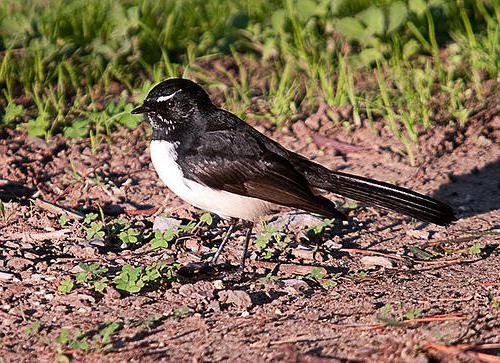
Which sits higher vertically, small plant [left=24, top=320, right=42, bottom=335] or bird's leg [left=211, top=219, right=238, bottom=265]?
small plant [left=24, top=320, right=42, bottom=335]

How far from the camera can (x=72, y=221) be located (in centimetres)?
641

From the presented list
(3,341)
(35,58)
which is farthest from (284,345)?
(35,58)

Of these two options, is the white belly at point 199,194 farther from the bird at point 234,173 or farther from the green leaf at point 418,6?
the green leaf at point 418,6

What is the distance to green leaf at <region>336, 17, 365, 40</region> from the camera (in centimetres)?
875

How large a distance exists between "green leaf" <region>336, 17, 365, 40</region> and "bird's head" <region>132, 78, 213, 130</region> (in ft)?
9.77

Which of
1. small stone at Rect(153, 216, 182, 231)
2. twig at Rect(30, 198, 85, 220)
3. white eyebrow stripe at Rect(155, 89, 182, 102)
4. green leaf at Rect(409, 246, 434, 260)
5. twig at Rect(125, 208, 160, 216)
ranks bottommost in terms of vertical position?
twig at Rect(125, 208, 160, 216)

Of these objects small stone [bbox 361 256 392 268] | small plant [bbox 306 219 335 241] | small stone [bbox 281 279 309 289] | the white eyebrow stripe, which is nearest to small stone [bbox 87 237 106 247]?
the white eyebrow stripe

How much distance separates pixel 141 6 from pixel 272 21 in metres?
1.42

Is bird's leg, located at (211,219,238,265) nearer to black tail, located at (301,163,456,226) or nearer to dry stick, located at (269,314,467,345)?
black tail, located at (301,163,456,226)

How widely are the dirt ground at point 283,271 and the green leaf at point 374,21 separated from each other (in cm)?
126

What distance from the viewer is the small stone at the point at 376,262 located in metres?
5.90

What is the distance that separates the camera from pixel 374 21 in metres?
8.72

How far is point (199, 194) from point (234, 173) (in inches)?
12.5

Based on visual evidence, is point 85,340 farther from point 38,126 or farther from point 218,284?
point 38,126
